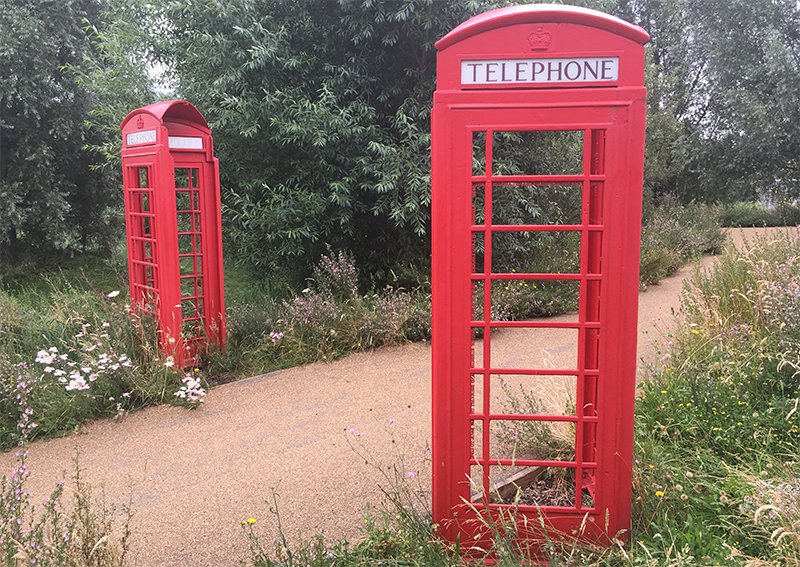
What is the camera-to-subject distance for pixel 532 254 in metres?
10.5

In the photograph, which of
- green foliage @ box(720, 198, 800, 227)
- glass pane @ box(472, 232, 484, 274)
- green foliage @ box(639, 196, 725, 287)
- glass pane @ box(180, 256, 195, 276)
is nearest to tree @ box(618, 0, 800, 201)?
green foliage @ box(720, 198, 800, 227)

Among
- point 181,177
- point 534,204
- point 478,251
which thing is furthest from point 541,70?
point 181,177

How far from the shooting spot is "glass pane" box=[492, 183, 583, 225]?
902 cm

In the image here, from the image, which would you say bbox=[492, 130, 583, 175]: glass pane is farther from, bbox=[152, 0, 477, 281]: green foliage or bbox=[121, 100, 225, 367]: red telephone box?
bbox=[121, 100, 225, 367]: red telephone box

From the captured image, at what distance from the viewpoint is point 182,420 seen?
518 centimetres

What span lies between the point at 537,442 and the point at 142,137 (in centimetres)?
462

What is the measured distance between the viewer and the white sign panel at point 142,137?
5.82 m

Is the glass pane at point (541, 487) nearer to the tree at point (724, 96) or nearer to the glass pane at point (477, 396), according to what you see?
the glass pane at point (477, 396)

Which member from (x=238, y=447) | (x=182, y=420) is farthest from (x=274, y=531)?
(x=182, y=420)

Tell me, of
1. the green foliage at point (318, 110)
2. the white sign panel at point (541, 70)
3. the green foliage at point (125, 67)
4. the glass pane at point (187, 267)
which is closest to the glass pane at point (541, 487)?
the white sign panel at point (541, 70)

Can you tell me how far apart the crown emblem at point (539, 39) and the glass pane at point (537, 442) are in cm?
229

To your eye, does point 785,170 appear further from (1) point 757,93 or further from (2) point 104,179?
(2) point 104,179

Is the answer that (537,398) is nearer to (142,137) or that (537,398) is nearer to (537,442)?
(537,442)

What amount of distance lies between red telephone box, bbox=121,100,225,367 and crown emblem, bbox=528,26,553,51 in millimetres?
4127
